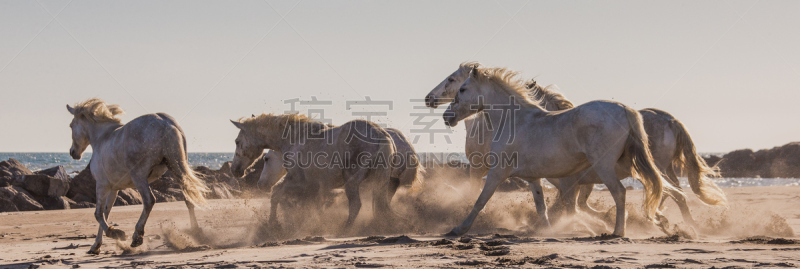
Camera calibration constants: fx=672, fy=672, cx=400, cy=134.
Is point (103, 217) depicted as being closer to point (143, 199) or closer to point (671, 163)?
point (143, 199)

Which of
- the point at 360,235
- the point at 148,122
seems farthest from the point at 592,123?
the point at 148,122

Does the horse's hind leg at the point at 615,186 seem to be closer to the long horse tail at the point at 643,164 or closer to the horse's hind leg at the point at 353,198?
the long horse tail at the point at 643,164

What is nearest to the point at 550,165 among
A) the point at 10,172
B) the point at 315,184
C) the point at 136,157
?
the point at 315,184

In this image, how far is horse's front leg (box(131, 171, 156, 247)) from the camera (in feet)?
25.2

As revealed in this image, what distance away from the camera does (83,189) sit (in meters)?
15.9

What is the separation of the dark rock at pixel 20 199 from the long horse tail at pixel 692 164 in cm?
1225

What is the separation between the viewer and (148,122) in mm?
8172

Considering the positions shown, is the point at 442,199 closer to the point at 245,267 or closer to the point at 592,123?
the point at 592,123

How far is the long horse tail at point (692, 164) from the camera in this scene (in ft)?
28.8

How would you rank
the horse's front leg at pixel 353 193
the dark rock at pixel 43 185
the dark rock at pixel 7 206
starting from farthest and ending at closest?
1. the dark rock at pixel 43 185
2. the dark rock at pixel 7 206
3. the horse's front leg at pixel 353 193

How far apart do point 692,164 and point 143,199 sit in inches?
274

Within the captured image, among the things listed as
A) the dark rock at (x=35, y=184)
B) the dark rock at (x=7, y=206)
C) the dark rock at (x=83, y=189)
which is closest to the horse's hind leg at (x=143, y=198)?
the dark rock at (x=7, y=206)

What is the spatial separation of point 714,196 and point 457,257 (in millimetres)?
4515

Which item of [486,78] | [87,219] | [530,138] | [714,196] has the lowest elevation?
[87,219]
